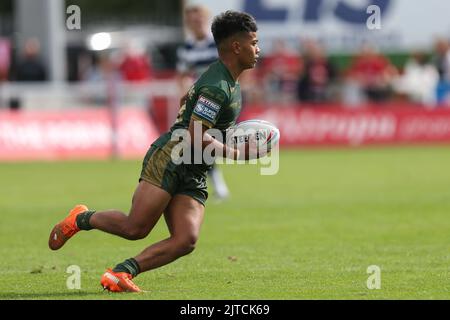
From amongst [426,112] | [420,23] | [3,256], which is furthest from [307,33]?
[3,256]

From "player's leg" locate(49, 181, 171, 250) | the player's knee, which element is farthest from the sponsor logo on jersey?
the player's knee

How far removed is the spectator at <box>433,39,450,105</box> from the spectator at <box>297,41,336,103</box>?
3089 millimetres

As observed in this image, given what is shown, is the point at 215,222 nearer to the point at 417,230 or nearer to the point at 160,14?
the point at 417,230

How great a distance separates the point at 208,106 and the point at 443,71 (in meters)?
24.3

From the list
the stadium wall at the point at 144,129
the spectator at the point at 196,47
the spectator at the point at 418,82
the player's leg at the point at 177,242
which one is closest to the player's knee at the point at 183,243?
the player's leg at the point at 177,242

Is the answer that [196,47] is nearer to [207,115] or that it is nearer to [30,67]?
[207,115]

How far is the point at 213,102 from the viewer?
28.6 ft

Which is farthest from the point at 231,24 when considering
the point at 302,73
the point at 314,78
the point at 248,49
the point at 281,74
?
the point at 281,74

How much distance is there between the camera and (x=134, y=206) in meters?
9.00

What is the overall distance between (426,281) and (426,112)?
815 inches

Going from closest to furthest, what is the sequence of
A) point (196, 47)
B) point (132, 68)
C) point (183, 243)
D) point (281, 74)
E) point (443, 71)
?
point (183, 243) < point (196, 47) < point (132, 68) < point (281, 74) < point (443, 71)

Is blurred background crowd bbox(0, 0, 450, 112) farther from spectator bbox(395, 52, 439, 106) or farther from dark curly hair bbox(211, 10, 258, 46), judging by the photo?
dark curly hair bbox(211, 10, 258, 46)

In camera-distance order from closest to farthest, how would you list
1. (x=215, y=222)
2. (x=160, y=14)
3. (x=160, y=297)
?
(x=160, y=297) → (x=215, y=222) → (x=160, y=14)

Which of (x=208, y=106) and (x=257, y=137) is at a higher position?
(x=208, y=106)
